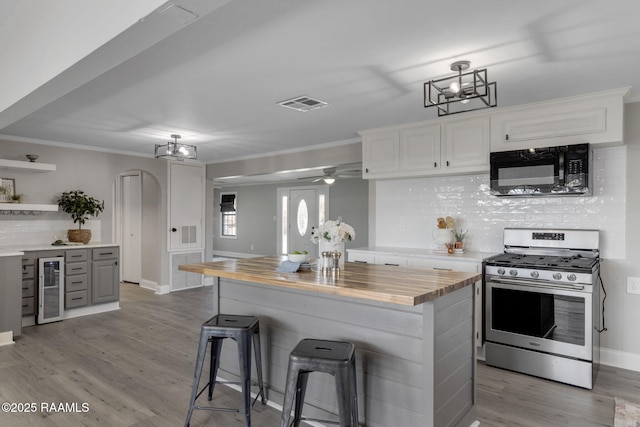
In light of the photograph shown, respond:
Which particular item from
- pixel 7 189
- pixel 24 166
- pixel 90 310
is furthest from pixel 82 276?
pixel 24 166

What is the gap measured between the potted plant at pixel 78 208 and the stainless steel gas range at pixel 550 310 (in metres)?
5.10

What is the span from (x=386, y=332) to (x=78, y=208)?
488 cm

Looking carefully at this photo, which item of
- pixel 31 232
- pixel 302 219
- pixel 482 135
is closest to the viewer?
pixel 482 135

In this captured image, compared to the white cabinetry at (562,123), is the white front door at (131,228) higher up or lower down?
lower down

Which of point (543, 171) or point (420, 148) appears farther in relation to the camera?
point (420, 148)

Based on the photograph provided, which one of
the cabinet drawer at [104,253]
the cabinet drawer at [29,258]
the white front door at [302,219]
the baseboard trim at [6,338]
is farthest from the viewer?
the white front door at [302,219]

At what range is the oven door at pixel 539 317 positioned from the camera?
3.08m

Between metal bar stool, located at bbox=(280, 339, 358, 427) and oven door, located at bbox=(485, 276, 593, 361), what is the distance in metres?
1.91

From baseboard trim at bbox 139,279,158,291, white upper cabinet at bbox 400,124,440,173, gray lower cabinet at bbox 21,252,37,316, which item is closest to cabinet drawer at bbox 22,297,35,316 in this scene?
gray lower cabinet at bbox 21,252,37,316

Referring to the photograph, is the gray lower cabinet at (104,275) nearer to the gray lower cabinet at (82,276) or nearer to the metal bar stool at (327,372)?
the gray lower cabinet at (82,276)

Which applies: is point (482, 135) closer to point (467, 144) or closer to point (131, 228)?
point (467, 144)

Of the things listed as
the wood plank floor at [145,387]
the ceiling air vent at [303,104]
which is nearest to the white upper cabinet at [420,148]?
the ceiling air vent at [303,104]

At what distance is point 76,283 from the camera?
5.11 m

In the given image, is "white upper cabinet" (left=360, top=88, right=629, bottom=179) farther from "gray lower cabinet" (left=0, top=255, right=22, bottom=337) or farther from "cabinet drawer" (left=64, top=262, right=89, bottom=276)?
"gray lower cabinet" (left=0, top=255, right=22, bottom=337)
